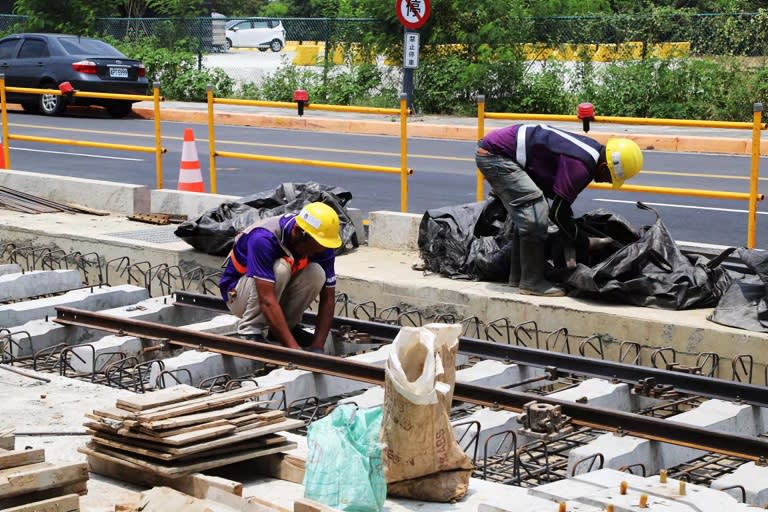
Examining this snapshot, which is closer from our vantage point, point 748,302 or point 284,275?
point 284,275

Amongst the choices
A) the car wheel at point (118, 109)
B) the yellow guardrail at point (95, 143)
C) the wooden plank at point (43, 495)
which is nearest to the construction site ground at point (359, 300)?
the wooden plank at point (43, 495)

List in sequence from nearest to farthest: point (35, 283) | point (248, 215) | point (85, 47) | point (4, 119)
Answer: point (35, 283), point (248, 215), point (4, 119), point (85, 47)

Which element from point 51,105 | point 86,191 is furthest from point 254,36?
point 86,191

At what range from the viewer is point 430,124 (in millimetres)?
24641

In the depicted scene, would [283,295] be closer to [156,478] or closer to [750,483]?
[156,478]

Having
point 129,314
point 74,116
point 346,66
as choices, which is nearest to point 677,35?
point 346,66

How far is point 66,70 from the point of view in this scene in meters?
27.1

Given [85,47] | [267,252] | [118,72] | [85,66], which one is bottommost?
[267,252]

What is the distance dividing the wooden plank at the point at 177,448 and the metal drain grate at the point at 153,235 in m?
6.11

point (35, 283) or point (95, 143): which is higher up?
point (95, 143)

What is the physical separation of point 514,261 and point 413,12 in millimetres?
17016

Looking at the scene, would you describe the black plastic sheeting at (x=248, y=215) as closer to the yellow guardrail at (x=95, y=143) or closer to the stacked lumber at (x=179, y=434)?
the yellow guardrail at (x=95, y=143)

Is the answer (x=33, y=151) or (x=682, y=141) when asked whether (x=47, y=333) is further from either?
(x=682, y=141)

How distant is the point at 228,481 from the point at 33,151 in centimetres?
1653
